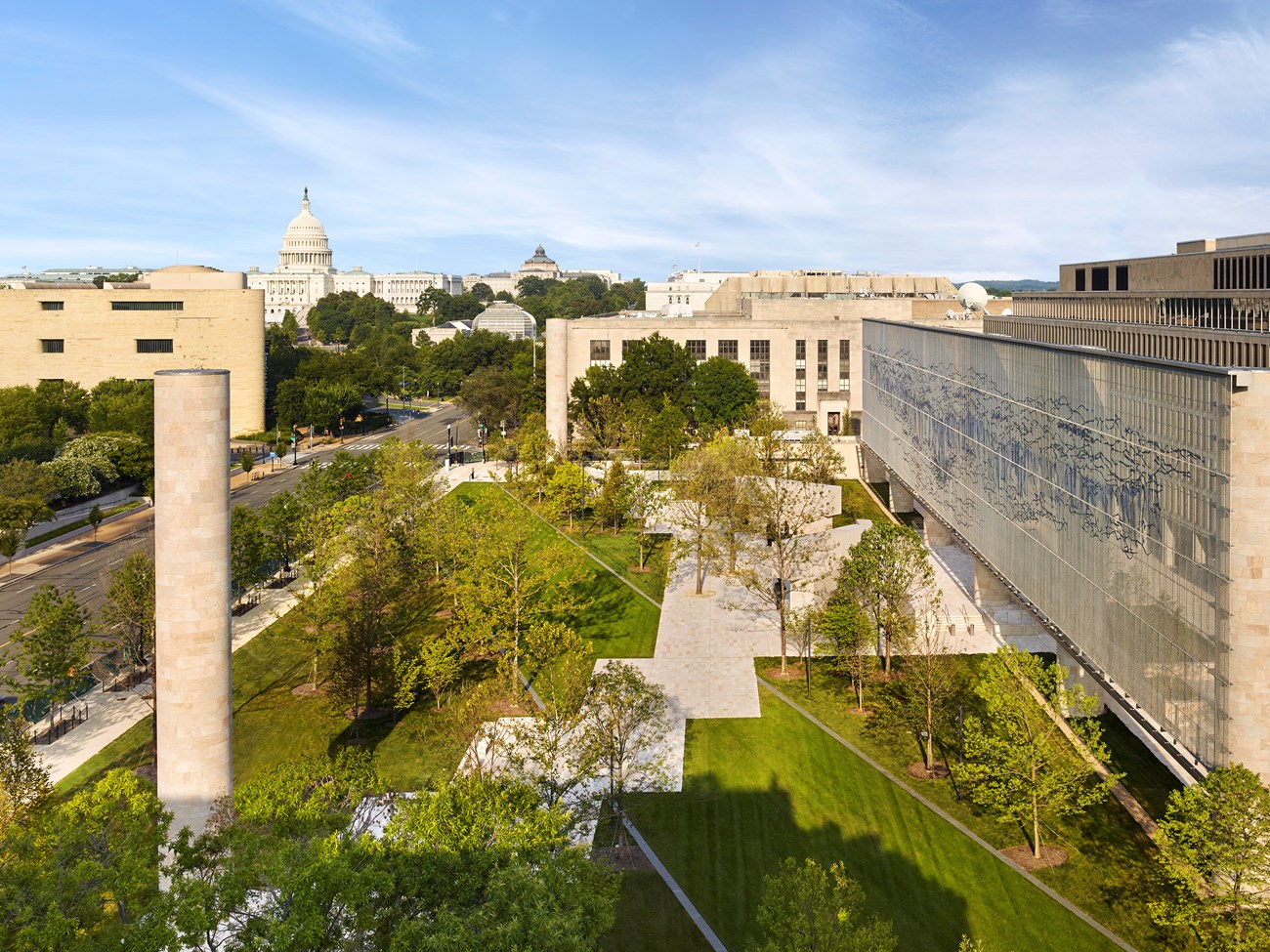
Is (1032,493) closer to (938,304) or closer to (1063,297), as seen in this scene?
(1063,297)

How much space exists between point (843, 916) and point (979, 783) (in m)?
13.7

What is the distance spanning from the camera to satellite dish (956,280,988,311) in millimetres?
107412

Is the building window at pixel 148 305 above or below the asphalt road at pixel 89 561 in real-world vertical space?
above

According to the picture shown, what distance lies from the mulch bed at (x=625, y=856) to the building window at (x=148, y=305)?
294ft

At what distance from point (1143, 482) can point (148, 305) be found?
98119 millimetres

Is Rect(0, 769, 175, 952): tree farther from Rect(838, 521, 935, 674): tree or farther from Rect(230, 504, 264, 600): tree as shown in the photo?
Rect(838, 521, 935, 674): tree

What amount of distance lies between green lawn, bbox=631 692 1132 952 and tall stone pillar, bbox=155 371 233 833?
40.2ft

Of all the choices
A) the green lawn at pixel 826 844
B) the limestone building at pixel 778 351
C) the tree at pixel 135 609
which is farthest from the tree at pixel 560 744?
the limestone building at pixel 778 351

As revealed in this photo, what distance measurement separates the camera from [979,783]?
29141 millimetres

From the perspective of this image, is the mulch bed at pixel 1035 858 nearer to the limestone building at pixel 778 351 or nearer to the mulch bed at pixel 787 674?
the mulch bed at pixel 787 674

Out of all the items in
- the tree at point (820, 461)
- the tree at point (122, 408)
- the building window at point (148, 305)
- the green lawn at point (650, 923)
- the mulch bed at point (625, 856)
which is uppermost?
the building window at point (148, 305)

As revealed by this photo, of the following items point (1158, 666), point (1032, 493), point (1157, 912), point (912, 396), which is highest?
point (912, 396)

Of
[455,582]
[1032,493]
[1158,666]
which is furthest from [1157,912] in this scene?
[455,582]

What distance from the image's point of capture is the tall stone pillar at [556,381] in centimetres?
9275
